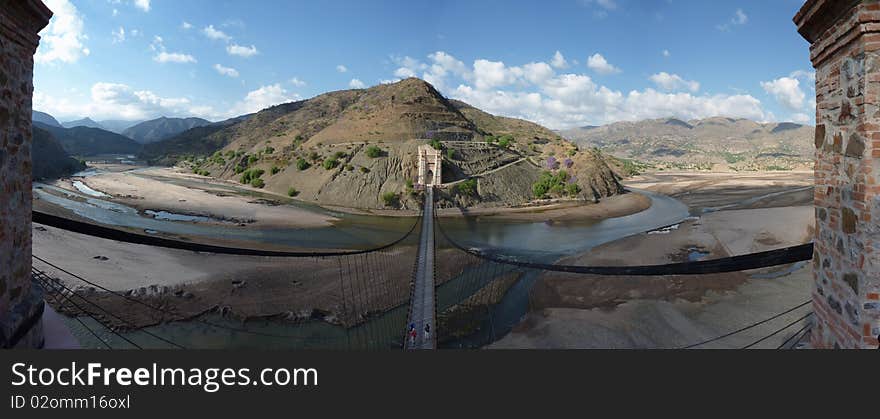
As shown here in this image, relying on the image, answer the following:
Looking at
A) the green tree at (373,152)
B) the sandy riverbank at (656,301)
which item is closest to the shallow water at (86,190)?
the green tree at (373,152)

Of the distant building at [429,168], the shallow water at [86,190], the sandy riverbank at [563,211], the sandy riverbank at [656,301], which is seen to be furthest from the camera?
the distant building at [429,168]

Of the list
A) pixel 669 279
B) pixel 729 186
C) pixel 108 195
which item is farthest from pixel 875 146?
pixel 729 186

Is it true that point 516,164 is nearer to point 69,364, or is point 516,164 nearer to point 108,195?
point 108,195

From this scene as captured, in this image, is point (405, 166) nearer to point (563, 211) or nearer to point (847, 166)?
point (563, 211)

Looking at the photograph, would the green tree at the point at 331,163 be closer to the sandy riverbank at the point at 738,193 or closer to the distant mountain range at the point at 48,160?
the distant mountain range at the point at 48,160

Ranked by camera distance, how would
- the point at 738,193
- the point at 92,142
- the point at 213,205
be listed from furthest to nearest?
the point at 92,142, the point at 738,193, the point at 213,205

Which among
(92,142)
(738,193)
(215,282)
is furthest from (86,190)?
(92,142)
